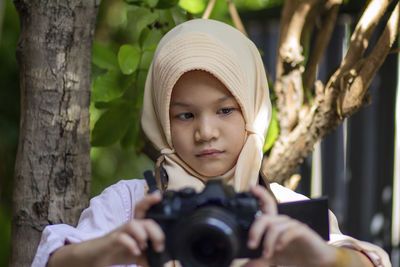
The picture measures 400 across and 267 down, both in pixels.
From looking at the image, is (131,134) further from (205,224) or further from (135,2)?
(205,224)

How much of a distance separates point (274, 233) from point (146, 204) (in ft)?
0.75

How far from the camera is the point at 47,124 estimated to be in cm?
155

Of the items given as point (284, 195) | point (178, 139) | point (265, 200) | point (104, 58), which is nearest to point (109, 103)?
point (104, 58)

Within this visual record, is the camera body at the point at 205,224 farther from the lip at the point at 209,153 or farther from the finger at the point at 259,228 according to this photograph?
the lip at the point at 209,153

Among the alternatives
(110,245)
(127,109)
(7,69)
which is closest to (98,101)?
(127,109)

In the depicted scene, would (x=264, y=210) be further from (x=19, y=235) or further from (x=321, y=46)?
(x=321, y=46)

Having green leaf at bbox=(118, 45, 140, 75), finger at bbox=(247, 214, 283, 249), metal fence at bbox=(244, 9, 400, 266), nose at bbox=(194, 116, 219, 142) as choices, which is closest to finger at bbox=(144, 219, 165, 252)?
finger at bbox=(247, 214, 283, 249)

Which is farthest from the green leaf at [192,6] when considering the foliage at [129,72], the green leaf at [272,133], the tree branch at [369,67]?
the tree branch at [369,67]

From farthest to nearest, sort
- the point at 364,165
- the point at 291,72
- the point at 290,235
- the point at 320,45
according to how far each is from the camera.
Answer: the point at 364,165
the point at 320,45
the point at 291,72
the point at 290,235

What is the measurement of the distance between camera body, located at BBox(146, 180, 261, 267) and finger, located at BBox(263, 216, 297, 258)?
0.02 metres

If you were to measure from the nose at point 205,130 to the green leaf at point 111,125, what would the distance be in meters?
0.58

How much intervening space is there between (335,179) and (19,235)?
1.78 meters

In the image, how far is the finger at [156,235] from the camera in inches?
38.5

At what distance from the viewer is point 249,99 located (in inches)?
54.4
